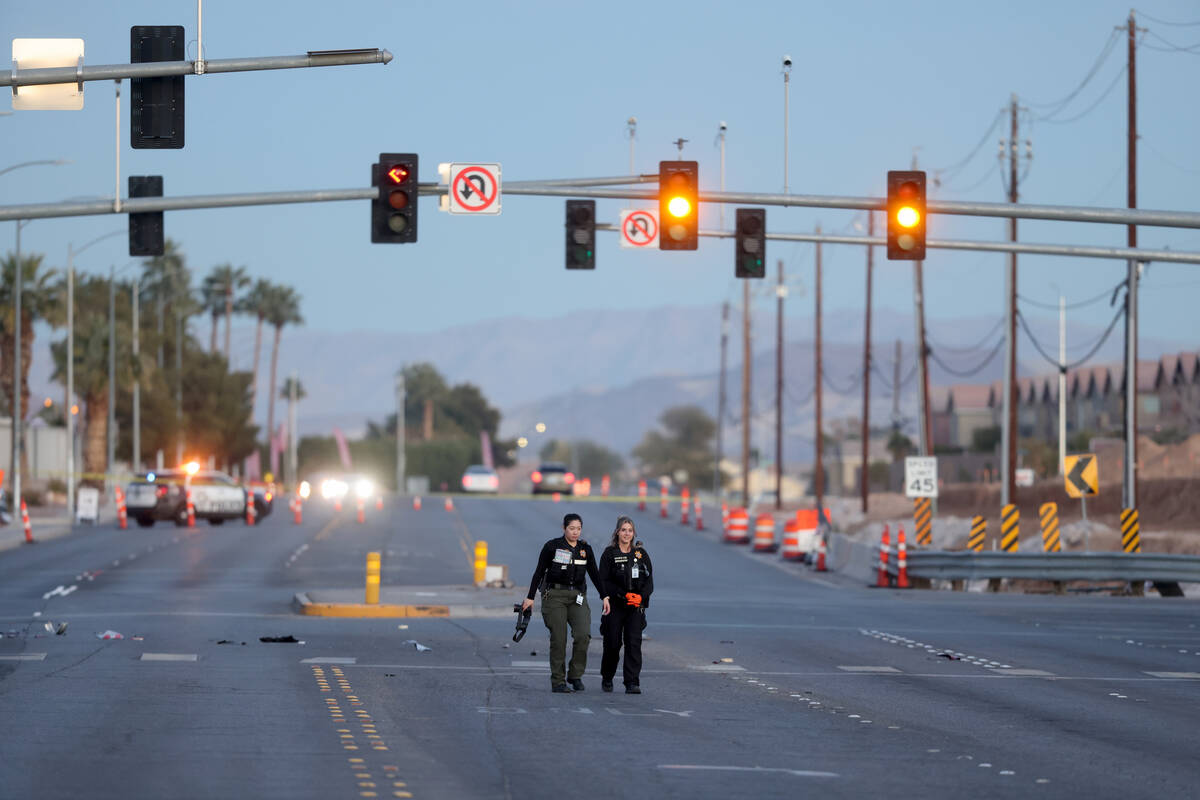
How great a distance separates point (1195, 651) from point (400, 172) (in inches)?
493

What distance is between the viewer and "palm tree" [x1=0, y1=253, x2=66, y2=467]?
74938 mm

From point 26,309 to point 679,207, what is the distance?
58434 millimetres

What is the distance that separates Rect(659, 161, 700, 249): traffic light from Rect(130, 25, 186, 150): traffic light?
7801 mm

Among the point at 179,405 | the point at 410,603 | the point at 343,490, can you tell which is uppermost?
the point at 179,405

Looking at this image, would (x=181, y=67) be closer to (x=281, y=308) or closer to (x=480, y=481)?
(x=480, y=481)

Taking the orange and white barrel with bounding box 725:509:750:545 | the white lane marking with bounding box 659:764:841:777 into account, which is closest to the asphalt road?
the white lane marking with bounding box 659:764:841:777

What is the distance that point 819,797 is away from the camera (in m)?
10.9

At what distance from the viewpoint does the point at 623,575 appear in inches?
672

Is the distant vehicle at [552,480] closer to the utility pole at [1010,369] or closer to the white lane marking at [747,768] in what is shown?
the utility pole at [1010,369]

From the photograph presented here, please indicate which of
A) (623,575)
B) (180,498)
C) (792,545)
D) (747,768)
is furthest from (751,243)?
(180,498)

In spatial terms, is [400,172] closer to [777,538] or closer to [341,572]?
[341,572]

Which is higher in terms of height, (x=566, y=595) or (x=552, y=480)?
(x=566, y=595)

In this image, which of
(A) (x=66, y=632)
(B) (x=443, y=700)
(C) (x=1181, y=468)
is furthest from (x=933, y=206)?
(C) (x=1181, y=468)

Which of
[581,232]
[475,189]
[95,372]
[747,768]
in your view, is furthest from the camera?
[95,372]
